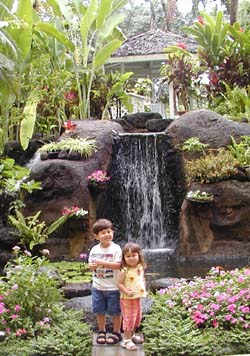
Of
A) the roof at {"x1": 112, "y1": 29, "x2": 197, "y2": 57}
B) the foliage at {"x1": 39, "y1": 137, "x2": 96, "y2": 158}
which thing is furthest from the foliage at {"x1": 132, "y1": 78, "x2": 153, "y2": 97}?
the foliage at {"x1": 39, "y1": 137, "x2": 96, "y2": 158}

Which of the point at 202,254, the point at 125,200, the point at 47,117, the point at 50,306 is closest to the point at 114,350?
the point at 50,306

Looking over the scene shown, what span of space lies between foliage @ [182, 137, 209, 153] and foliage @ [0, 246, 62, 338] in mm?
7056

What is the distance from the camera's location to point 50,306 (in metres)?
5.05

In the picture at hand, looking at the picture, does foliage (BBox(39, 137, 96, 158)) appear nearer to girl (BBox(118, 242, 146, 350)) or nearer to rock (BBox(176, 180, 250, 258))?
rock (BBox(176, 180, 250, 258))

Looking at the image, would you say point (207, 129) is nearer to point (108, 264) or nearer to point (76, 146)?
point (76, 146)

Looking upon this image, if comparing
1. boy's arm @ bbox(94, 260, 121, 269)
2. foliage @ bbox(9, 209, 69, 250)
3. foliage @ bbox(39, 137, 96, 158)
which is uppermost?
foliage @ bbox(39, 137, 96, 158)

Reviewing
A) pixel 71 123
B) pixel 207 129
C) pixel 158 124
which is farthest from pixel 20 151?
pixel 207 129

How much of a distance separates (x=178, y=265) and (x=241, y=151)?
2917 mm

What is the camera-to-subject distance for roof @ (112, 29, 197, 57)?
21.0 m

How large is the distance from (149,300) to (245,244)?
561 cm

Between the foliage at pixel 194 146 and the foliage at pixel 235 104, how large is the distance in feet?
8.12

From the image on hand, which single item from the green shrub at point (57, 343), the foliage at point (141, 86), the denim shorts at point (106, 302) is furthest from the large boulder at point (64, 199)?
the foliage at point (141, 86)

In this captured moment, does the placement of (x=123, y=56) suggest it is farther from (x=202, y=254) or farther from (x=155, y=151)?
(x=202, y=254)

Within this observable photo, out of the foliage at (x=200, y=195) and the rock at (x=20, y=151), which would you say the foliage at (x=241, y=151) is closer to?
the foliage at (x=200, y=195)
